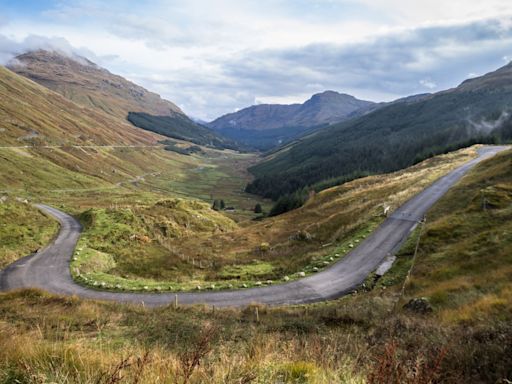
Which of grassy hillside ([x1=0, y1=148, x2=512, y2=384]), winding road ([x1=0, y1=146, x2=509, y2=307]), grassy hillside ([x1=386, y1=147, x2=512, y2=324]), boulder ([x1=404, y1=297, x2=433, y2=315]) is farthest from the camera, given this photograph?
winding road ([x1=0, y1=146, x2=509, y2=307])

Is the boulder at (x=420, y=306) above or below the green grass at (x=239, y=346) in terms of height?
below

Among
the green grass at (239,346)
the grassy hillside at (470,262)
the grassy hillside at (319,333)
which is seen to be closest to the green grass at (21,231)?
the grassy hillside at (319,333)

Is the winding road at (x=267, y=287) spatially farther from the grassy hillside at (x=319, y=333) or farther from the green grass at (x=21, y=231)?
the grassy hillside at (x=319, y=333)

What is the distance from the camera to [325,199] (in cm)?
7988

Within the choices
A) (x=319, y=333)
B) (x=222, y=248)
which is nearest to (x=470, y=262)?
(x=319, y=333)

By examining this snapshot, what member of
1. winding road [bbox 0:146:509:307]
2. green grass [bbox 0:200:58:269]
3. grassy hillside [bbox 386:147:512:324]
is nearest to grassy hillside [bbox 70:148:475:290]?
winding road [bbox 0:146:509:307]

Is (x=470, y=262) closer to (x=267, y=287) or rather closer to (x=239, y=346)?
(x=267, y=287)

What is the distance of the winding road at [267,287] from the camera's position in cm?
2497

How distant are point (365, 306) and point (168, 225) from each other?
4677 cm

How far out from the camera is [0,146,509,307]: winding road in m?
25.0

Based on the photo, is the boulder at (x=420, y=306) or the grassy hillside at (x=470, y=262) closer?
the grassy hillside at (x=470, y=262)

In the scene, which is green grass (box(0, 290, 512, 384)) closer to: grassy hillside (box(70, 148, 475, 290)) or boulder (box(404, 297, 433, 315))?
boulder (box(404, 297, 433, 315))

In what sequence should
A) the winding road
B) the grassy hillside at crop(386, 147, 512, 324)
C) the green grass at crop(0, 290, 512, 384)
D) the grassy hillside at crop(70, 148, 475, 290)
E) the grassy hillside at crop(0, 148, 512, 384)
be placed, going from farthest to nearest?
the grassy hillside at crop(70, 148, 475, 290) → the winding road → the grassy hillside at crop(386, 147, 512, 324) → the grassy hillside at crop(0, 148, 512, 384) → the green grass at crop(0, 290, 512, 384)

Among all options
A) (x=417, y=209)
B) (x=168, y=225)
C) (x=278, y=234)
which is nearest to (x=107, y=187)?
(x=168, y=225)
